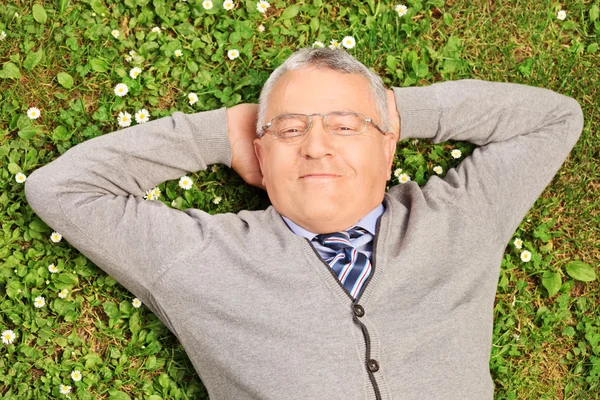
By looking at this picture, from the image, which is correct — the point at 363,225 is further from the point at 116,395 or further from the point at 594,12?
the point at 594,12

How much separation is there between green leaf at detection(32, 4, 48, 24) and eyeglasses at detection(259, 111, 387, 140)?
173 cm

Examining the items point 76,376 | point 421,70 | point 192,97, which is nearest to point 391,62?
point 421,70

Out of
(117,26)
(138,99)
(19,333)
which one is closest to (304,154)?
(138,99)

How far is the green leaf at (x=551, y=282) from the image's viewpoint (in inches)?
173

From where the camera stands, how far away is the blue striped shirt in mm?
3629

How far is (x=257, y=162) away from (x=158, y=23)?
1185 millimetres

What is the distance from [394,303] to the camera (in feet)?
11.3

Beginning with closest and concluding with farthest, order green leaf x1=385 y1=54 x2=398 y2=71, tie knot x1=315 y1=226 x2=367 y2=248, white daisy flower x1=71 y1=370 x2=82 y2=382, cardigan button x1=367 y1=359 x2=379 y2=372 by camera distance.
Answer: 1. cardigan button x1=367 y1=359 x2=379 y2=372
2. tie knot x1=315 y1=226 x2=367 y2=248
3. white daisy flower x1=71 y1=370 x2=82 y2=382
4. green leaf x1=385 y1=54 x2=398 y2=71

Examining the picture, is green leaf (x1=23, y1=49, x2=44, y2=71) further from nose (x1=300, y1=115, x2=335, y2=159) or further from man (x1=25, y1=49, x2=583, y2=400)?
nose (x1=300, y1=115, x2=335, y2=159)

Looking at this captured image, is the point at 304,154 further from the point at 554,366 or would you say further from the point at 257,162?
the point at 554,366

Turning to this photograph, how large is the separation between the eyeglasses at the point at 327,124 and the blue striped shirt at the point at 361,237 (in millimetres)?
452

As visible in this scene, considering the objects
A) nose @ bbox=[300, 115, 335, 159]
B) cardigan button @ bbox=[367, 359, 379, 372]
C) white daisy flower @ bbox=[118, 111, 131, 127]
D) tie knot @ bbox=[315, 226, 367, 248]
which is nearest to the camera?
cardigan button @ bbox=[367, 359, 379, 372]

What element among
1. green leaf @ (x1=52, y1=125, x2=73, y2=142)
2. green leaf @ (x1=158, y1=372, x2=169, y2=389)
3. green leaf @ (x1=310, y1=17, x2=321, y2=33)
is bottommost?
green leaf @ (x1=158, y1=372, x2=169, y2=389)

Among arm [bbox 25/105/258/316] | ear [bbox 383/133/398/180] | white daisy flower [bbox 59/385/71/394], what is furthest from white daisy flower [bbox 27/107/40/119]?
ear [bbox 383/133/398/180]
